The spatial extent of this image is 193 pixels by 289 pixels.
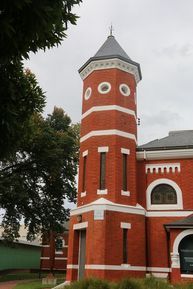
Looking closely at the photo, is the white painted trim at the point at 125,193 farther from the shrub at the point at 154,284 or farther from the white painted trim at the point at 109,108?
the shrub at the point at 154,284

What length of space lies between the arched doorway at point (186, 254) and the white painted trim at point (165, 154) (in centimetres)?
492

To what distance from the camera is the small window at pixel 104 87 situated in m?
22.4

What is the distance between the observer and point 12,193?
88.2 ft

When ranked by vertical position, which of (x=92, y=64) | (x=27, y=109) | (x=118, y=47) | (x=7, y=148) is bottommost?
(x=7, y=148)

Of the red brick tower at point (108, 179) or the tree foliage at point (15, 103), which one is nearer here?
the tree foliage at point (15, 103)

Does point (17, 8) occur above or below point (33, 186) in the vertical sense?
below

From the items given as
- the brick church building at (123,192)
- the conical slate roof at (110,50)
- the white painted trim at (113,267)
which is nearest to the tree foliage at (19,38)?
the white painted trim at (113,267)

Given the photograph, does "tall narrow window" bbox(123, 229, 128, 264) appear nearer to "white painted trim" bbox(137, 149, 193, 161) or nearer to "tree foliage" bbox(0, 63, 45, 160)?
"white painted trim" bbox(137, 149, 193, 161)

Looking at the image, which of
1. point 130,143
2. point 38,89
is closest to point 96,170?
point 130,143

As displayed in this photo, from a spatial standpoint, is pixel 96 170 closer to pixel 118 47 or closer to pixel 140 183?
pixel 140 183

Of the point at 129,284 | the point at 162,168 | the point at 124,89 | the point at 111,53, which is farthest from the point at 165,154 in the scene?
the point at 129,284

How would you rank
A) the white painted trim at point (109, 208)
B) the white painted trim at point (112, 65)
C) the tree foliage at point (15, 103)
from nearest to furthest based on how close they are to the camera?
1. the tree foliage at point (15, 103)
2. the white painted trim at point (109, 208)
3. the white painted trim at point (112, 65)

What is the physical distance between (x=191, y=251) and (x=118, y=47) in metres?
13.8

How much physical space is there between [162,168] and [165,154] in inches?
34.4
